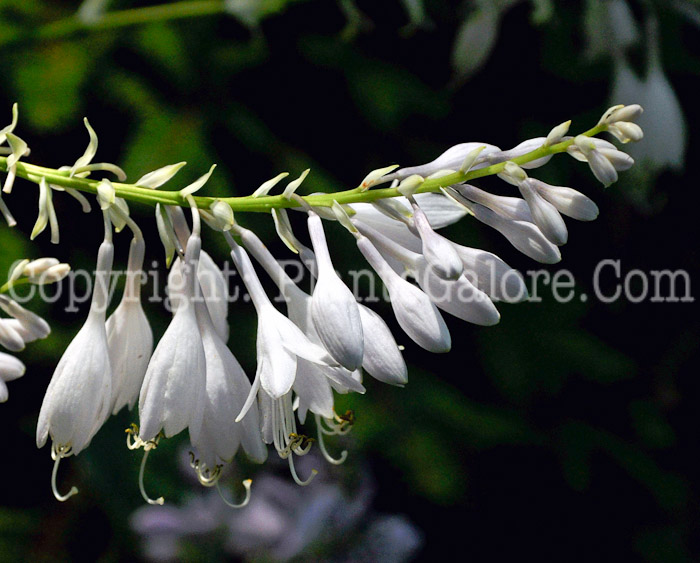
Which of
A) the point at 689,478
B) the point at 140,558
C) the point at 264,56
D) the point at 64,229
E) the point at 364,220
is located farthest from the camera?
the point at 689,478

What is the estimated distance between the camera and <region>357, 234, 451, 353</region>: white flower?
2.58 ft

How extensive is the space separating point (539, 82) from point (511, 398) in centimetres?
88

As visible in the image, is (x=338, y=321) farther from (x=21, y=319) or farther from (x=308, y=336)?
(x=21, y=319)

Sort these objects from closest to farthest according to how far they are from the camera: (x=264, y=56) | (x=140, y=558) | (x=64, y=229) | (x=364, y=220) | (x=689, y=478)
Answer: (x=364, y=220)
(x=140, y=558)
(x=64, y=229)
(x=264, y=56)
(x=689, y=478)

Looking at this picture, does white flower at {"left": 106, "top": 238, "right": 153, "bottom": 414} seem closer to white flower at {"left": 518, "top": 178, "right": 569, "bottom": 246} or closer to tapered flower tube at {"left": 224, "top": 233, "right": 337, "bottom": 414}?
tapered flower tube at {"left": 224, "top": 233, "right": 337, "bottom": 414}

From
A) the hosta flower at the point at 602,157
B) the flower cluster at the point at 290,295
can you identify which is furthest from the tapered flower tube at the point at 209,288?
the hosta flower at the point at 602,157

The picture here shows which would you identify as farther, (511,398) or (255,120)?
(511,398)

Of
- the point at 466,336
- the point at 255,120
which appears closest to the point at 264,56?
the point at 255,120

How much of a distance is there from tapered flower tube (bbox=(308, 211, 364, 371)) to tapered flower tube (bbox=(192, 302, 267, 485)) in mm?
160

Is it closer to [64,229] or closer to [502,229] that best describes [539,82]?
[64,229]

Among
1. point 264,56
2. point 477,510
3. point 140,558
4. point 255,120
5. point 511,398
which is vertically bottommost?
point 140,558

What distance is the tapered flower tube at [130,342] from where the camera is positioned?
0.94 meters

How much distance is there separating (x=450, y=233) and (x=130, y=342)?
1.30 metres

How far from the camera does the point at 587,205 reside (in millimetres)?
770
